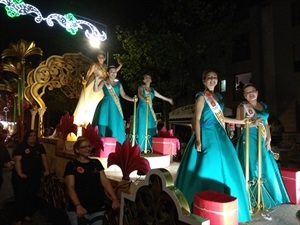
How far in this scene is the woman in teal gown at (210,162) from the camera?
3131 millimetres

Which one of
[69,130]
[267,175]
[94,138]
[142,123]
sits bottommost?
[267,175]

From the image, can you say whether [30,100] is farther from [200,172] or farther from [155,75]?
[155,75]

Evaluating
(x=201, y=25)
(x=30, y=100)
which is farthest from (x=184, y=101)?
(x=30, y=100)

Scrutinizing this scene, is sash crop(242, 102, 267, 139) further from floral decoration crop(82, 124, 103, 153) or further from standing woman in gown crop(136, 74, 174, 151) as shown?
standing woman in gown crop(136, 74, 174, 151)

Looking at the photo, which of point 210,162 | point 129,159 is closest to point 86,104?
point 129,159

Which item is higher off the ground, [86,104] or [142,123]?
[86,104]

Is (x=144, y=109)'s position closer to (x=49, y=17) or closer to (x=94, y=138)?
(x=94, y=138)

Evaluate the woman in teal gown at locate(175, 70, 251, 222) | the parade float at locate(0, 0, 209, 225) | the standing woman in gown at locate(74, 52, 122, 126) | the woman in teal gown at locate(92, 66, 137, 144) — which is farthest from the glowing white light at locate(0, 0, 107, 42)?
the woman in teal gown at locate(175, 70, 251, 222)

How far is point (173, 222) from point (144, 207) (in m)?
0.37

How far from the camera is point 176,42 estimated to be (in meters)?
13.6

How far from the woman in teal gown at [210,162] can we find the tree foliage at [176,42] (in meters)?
10.7

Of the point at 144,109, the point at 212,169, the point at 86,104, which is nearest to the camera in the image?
the point at 212,169

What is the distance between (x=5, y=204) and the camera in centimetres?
648

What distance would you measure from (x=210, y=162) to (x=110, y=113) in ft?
10.1
